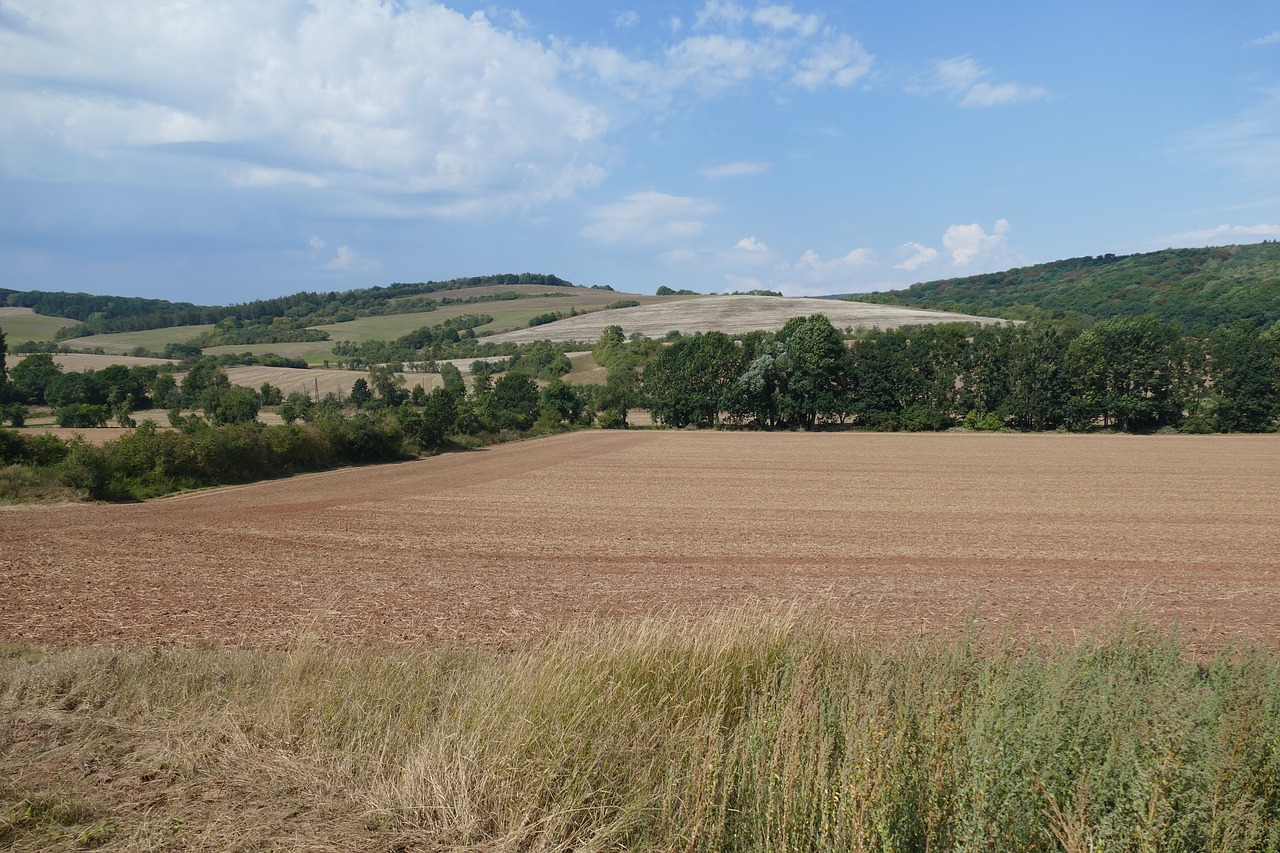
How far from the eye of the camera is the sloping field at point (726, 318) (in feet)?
356

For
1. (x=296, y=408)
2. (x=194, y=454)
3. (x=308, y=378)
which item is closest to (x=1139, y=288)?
(x=308, y=378)

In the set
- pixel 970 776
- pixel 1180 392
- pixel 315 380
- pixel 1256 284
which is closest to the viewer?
pixel 970 776

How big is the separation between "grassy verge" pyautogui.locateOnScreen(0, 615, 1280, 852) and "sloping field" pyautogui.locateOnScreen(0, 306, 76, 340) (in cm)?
11248

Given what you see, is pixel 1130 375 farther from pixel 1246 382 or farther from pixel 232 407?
pixel 232 407

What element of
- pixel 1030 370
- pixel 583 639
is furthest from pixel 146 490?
pixel 1030 370

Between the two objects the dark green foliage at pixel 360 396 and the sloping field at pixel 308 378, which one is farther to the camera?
the sloping field at pixel 308 378

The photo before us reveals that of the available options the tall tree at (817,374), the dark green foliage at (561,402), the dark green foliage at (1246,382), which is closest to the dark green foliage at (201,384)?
the dark green foliage at (561,402)

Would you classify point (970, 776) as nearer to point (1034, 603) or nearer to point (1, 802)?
point (1, 802)

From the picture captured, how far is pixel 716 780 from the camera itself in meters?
4.80

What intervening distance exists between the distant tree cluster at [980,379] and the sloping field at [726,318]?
3102 cm

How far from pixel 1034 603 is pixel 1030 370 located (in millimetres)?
60313

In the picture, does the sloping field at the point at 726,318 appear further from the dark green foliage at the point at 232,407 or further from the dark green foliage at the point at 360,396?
the dark green foliage at the point at 232,407

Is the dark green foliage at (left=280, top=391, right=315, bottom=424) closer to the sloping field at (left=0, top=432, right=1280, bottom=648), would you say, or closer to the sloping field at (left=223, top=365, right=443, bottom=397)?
the sloping field at (left=0, top=432, right=1280, bottom=648)

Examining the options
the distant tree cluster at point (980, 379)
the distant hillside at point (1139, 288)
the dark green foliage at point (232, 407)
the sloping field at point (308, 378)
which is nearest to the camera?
the dark green foliage at point (232, 407)
